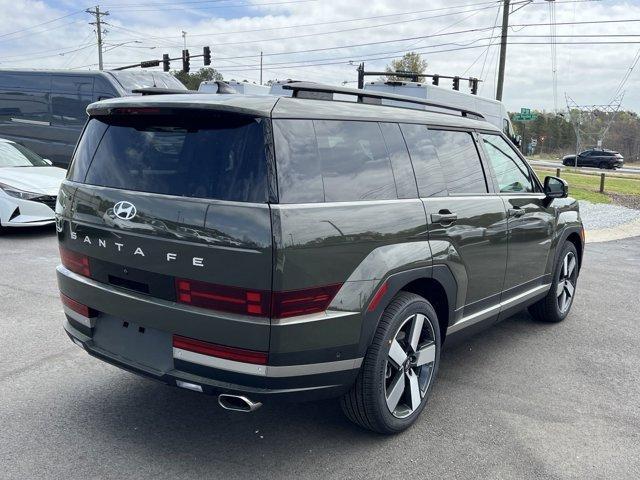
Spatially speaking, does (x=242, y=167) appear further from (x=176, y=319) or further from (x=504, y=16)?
(x=504, y=16)

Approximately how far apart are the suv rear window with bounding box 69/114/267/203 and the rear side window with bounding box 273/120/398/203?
12 centimetres

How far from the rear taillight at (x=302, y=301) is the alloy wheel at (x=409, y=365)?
1.95 ft

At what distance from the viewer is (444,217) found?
139 inches

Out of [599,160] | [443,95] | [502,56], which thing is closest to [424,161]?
[443,95]

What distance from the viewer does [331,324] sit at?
2.79 meters

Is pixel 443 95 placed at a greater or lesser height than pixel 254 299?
greater

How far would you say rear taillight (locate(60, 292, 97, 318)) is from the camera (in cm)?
323

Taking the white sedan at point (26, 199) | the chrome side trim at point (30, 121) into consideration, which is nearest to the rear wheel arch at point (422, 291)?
the white sedan at point (26, 199)

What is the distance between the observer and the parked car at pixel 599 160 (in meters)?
47.6

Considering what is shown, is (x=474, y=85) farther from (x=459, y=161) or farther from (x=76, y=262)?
(x=76, y=262)

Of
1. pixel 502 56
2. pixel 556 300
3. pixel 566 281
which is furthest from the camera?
pixel 502 56

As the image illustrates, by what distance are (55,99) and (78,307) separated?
12.3 metres

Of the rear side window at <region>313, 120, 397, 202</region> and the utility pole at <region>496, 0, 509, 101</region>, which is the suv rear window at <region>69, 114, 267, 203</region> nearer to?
the rear side window at <region>313, 120, 397, 202</region>

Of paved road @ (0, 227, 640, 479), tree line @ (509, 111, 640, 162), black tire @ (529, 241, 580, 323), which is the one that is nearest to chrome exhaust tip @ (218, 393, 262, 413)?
paved road @ (0, 227, 640, 479)
